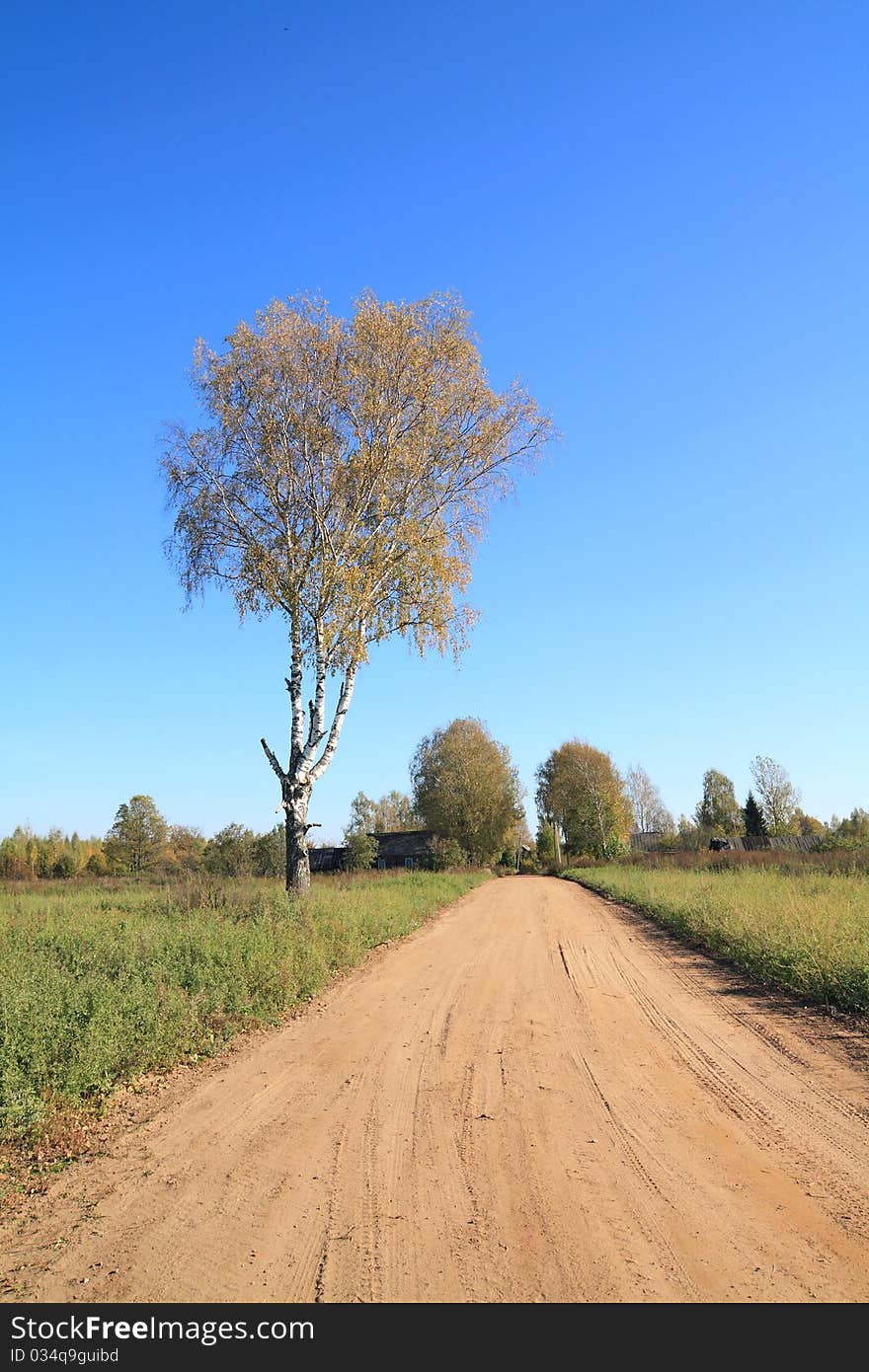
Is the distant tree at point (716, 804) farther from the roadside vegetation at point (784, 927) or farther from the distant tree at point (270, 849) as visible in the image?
the roadside vegetation at point (784, 927)

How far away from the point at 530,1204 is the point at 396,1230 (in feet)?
2.61

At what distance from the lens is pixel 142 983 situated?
26.2 feet

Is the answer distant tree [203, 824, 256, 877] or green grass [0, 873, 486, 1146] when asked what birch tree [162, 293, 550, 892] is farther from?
distant tree [203, 824, 256, 877]

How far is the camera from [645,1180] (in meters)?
4.44

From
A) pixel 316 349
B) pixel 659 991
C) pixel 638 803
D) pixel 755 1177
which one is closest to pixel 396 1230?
pixel 755 1177

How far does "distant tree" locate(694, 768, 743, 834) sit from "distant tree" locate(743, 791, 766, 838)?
13826mm

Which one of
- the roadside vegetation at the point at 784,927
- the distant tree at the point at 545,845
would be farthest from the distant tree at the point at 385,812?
the roadside vegetation at the point at 784,927

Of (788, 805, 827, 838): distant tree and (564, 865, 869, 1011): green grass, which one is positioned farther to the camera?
(788, 805, 827, 838): distant tree

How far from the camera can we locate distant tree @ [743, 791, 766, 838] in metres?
80.9

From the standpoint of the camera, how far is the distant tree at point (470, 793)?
2776 inches

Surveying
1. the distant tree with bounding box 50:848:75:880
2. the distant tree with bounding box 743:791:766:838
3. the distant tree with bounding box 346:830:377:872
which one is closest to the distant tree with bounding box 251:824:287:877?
the distant tree with bounding box 346:830:377:872

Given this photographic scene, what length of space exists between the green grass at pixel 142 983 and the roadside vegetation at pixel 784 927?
21.6ft

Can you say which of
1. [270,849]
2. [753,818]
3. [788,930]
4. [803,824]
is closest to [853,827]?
[753,818]
